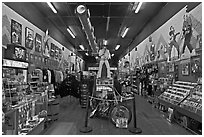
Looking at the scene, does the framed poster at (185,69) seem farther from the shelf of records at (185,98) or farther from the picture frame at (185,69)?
the shelf of records at (185,98)

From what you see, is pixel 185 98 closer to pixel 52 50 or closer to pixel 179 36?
pixel 179 36

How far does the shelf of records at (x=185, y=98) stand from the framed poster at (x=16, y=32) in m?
5.04

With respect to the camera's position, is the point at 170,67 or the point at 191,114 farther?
the point at 170,67

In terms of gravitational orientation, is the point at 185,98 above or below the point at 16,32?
below

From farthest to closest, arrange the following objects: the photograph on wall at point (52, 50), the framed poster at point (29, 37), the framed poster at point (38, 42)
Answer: the photograph on wall at point (52, 50)
the framed poster at point (38, 42)
the framed poster at point (29, 37)

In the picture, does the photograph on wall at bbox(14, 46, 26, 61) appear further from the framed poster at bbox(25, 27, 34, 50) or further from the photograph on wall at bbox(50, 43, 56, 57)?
the photograph on wall at bbox(50, 43, 56, 57)

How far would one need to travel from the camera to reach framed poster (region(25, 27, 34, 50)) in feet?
19.8

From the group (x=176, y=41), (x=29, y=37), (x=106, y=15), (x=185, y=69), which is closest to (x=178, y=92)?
(x=185, y=69)

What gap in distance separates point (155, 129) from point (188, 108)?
0.99 metres

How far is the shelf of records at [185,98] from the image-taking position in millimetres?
3742

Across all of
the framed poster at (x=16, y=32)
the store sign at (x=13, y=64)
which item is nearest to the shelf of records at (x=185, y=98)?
the store sign at (x=13, y=64)

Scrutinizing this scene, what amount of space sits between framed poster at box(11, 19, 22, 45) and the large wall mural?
5.14 meters

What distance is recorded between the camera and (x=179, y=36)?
5.34m

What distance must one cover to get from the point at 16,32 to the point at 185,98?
5.30 meters
